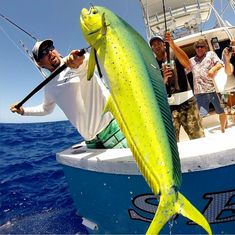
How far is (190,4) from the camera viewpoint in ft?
35.3

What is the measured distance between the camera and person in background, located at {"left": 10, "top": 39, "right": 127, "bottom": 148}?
2.73m

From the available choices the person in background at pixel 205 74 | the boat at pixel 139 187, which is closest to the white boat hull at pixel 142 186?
the boat at pixel 139 187

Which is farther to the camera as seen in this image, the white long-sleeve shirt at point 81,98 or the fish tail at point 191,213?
the white long-sleeve shirt at point 81,98

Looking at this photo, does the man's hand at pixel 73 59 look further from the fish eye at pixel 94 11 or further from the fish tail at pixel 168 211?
the fish tail at pixel 168 211

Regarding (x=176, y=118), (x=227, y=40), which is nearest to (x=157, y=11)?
(x=227, y=40)

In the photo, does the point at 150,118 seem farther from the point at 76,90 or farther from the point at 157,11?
the point at 157,11

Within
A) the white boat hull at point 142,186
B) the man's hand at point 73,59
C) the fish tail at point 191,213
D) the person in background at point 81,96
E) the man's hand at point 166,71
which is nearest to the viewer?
the fish tail at point 191,213

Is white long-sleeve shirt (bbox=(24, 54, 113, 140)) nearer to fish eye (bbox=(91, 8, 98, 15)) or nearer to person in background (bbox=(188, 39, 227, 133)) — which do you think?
fish eye (bbox=(91, 8, 98, 15))

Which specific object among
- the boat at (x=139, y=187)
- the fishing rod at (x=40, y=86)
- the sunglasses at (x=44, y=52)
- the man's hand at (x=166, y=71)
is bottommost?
the boat at (x=139, y=187)

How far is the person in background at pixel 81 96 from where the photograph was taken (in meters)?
2.73

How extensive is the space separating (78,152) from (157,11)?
8.79 m

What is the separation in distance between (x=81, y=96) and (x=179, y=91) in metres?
1.33

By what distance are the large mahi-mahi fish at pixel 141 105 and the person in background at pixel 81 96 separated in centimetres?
97

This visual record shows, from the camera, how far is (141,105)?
1.54m
